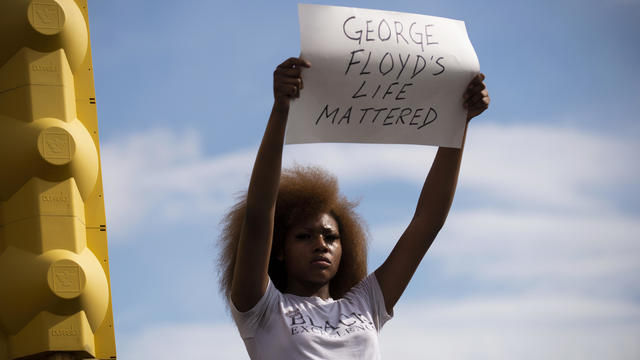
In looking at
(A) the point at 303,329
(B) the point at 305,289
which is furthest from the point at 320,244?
(A) the point at 303,329

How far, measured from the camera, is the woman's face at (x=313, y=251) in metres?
3.09

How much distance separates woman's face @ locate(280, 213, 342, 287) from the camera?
3.09 metres

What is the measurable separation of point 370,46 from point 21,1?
1.86 meters

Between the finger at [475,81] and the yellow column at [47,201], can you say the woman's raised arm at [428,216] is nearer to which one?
the finger at [475,81]

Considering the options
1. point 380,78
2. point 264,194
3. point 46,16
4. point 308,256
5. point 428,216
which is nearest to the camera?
point 264,194

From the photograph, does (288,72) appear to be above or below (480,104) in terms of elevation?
above

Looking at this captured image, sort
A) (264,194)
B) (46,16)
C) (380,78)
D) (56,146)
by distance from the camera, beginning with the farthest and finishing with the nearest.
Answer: (46,16), (56,146), (380,78), (264,194)

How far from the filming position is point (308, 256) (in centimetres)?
311

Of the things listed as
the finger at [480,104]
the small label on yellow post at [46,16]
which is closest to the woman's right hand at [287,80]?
the finger at [480,104]

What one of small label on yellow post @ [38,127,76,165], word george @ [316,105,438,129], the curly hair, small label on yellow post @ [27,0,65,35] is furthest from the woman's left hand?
small label on yellow post @ [27,0,65,35]

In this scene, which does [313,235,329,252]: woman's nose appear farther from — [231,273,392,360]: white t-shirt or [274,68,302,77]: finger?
[274,68,302,77]: finger

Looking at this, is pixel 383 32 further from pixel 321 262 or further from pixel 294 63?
pixel 321 262

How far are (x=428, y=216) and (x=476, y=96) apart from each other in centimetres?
50

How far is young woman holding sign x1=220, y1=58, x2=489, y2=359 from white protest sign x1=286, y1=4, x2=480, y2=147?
83 mm
